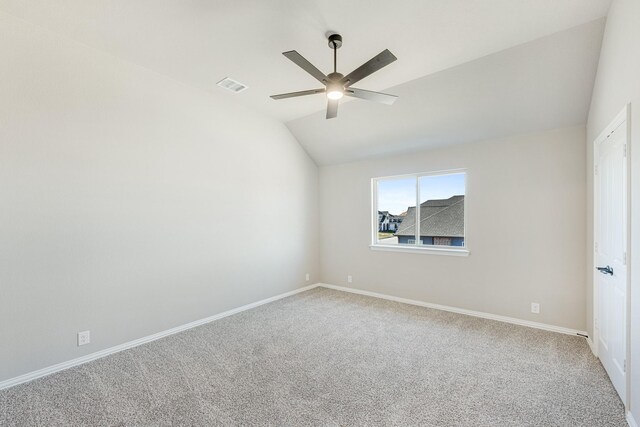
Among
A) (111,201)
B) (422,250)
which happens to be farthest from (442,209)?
(111,201)

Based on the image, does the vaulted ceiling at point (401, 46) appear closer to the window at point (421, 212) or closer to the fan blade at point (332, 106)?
the fan blade at point (332, 106)

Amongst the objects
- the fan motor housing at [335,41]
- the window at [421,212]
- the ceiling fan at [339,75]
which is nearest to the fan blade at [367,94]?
the ceiling fan at [339,75]

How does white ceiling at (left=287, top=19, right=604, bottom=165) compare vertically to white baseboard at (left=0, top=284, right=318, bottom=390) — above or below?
above

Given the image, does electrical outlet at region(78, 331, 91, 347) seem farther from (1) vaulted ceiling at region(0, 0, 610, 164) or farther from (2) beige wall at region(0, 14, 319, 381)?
(1) vaulted ceiling at region(0, 0, 610, 164)

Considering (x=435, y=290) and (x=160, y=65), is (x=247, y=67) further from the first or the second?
(x=435, y=290)

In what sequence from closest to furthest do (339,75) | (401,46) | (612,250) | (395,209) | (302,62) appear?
(302,62) < (612,250) < (339,75) < (401,46) < (395,209)

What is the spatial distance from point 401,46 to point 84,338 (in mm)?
4109

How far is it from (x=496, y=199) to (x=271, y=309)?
3.46 meters

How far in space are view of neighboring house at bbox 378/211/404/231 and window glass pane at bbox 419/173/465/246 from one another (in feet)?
1.51

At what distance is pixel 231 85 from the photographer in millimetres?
3656

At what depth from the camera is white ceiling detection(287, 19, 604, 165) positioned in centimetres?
276

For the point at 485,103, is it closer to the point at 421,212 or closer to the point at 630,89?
the point at 630,89

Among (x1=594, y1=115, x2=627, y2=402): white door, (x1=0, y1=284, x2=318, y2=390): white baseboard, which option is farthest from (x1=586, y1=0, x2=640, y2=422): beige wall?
(x1=0, y1=284, x2=318, y2=390): white baseboard

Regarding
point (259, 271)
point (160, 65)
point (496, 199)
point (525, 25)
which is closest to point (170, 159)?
point (160, 65)
